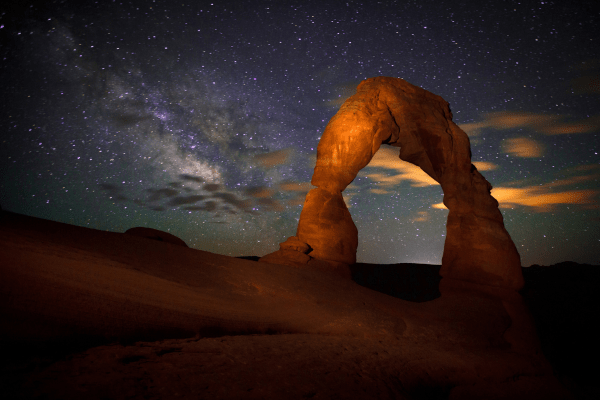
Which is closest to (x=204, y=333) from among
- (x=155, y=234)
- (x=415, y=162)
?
(x=155, y=234)

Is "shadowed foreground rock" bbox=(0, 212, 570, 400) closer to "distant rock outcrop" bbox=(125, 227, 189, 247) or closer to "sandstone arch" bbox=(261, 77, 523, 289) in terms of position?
"distant rock outcrop" bbox=(125, 227, 189, 247)

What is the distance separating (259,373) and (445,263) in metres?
9.68

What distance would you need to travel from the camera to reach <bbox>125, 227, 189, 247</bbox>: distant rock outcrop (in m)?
7.91

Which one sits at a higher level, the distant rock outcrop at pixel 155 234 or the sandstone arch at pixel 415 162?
the sandstone arch at pixel 415 162

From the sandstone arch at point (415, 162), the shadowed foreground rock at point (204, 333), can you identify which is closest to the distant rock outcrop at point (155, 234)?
the shadowed foreground rock at point (204, 333)

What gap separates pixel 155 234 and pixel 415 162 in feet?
31.6

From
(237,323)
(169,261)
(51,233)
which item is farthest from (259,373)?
(51,233)

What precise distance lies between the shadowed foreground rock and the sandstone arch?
2857 millimetres

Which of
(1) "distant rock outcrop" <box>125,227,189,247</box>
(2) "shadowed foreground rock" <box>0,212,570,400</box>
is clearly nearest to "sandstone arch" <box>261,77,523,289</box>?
(1) "distant rock outcrop" <box>125,227,189,247</box>

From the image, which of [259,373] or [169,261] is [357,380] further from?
[169,261]

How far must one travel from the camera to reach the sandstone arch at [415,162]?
32.9 feet

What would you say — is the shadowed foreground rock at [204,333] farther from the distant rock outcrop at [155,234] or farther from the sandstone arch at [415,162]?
the sandstone arch at [415,162]

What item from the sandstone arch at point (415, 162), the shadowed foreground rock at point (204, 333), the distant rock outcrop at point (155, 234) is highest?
the sandstone arch at point (415, 162)

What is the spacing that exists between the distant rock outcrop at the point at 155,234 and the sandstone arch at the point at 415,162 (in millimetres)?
2551
